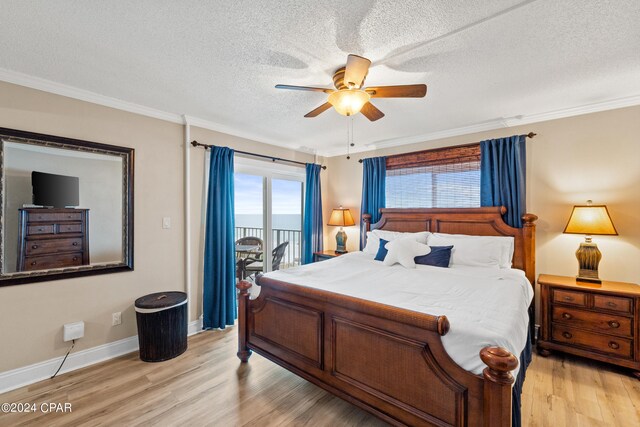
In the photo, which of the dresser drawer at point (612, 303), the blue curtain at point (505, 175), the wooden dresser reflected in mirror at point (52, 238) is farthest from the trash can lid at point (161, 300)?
the dresser drawer at point (612, 303)

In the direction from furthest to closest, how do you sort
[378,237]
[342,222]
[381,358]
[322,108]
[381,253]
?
[342,222] < [378,237] < [381,253] < [322,108] < [381,358]

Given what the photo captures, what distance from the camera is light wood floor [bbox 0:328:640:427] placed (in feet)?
6.26

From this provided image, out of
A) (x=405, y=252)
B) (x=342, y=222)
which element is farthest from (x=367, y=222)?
(x=405, y=252)

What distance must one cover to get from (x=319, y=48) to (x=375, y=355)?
80.5 inches

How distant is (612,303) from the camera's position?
8.05 ft

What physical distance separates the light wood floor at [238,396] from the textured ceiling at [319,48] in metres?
2.53

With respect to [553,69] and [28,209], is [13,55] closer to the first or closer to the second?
[28,209]

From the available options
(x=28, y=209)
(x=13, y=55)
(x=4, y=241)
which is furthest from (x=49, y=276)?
(x=13, y=55)

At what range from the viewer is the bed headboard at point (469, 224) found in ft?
10.1

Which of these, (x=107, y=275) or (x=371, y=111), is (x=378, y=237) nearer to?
(x=371, y=111)

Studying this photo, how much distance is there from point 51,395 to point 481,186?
463 cm

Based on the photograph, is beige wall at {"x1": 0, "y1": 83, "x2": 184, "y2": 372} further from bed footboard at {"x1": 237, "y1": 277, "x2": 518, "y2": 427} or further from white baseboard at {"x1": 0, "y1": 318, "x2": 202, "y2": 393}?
bed footboard at {"x1": 237, "y1": 277, "x2": 518, "y2": 427}

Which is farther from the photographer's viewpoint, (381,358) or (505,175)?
(505,175)

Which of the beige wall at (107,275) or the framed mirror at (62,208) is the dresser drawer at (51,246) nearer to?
the framed mirror at (62,208)
